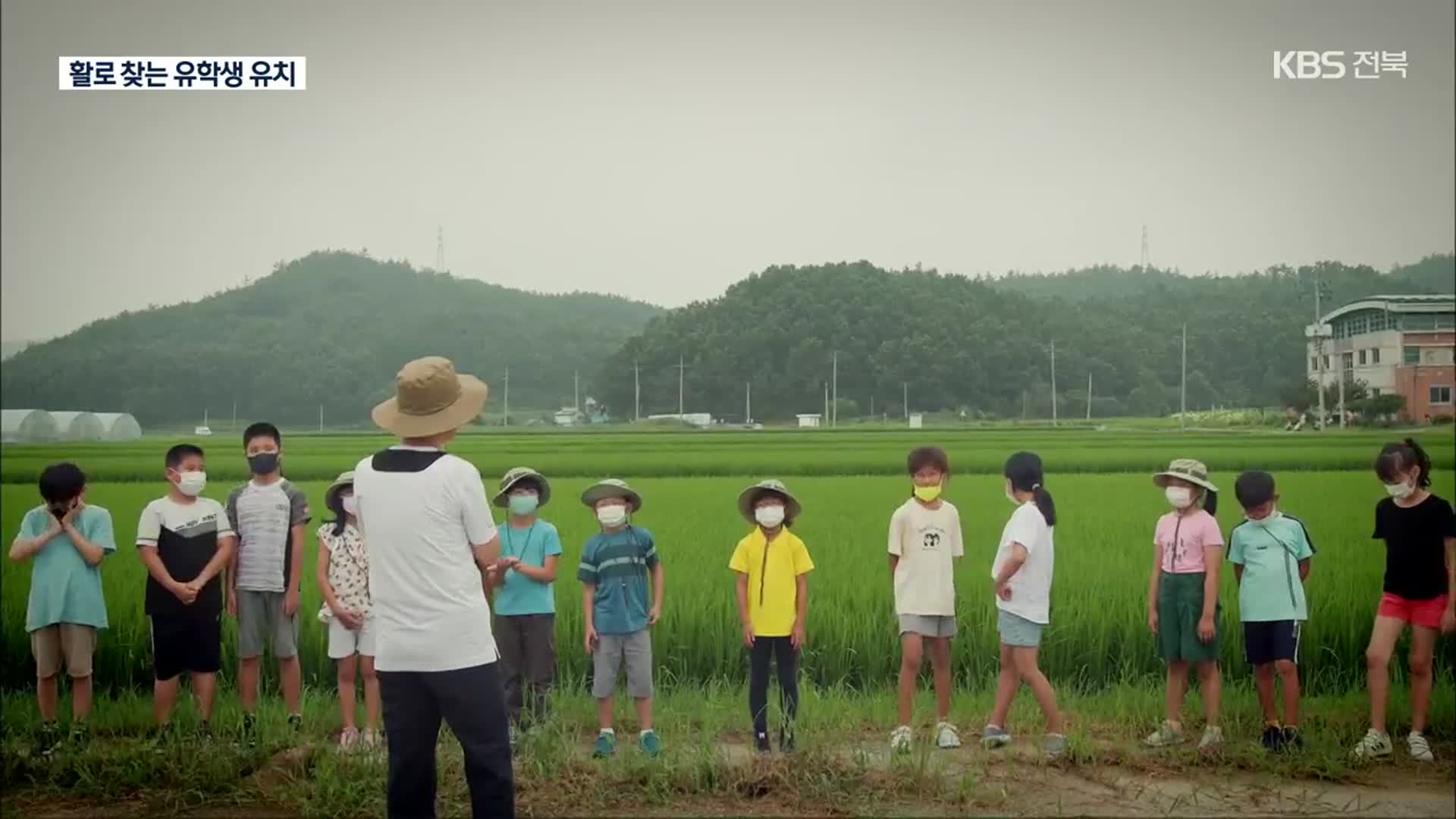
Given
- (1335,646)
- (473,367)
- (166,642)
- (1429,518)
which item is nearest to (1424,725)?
(1429,518)

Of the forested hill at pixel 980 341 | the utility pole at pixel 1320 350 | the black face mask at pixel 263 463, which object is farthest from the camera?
the forested hill at pixel 980 341

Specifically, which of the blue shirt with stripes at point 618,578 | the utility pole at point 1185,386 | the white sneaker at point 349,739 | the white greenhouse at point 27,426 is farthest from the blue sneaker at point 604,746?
the white greenhouse at point 27,426

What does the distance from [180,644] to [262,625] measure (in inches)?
14.0

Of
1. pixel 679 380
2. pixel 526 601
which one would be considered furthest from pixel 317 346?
pixel 526 601

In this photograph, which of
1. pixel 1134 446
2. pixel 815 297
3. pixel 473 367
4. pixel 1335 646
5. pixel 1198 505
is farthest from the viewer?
pixel 1134 446

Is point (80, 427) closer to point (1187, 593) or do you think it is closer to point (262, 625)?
point (262, 625)

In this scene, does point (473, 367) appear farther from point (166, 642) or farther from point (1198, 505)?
point (1198, 505)

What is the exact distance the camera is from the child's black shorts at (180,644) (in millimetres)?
4938

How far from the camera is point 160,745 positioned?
4762 millimetres

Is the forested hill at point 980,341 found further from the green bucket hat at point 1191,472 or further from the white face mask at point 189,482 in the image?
the white face mask at point 189,482

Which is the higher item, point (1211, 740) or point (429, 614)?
point (429, 614)

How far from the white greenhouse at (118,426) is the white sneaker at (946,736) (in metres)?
7.97

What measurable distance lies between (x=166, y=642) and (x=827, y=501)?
229 inches

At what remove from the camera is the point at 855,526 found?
27.7ft
